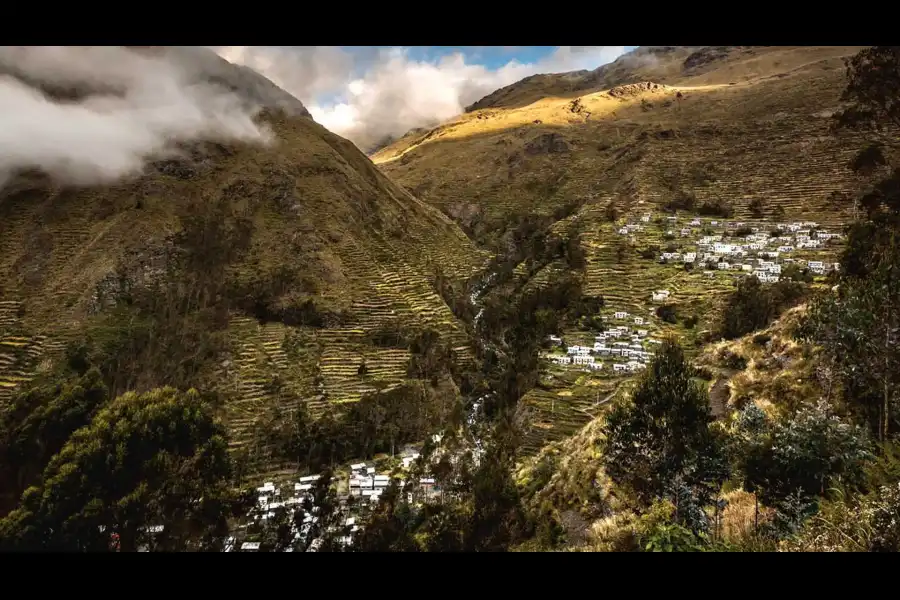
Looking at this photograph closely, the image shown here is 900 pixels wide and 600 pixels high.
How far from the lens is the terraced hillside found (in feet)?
110

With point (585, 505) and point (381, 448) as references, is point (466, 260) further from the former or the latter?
point (585, 505)

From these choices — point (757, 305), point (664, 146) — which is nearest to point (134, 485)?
point (757, 305)

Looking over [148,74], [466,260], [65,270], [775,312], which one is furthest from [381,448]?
[148,74]

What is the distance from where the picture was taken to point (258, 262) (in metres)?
45.9

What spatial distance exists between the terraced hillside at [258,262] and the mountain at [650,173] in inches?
552

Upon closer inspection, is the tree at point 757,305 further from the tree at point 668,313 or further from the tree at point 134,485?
the tree at point 134,485

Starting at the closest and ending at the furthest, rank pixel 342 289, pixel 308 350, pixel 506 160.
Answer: pixel 308 350, pixel 342 289, pixel 506 160

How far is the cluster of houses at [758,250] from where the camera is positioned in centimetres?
3138

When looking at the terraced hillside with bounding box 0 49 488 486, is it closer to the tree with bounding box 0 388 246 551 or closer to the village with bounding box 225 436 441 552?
the village with bounding box 225 436 441 552

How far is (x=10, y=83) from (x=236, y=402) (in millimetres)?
35799

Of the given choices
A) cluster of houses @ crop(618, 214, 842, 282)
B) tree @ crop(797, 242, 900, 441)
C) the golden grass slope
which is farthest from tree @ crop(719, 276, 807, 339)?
the golden grass slope

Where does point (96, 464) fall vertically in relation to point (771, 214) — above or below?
below

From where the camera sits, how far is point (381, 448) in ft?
100

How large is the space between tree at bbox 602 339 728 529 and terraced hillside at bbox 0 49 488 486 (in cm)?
2285
